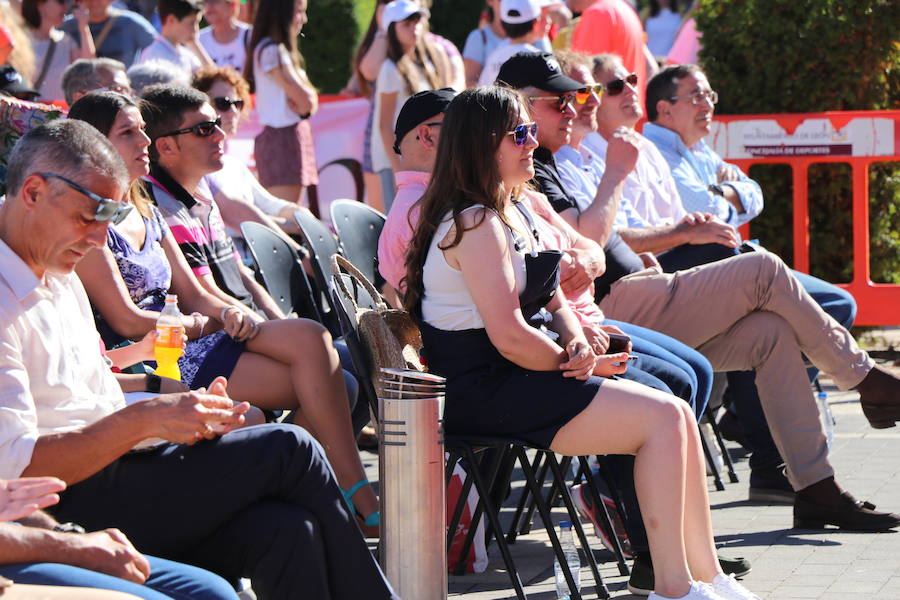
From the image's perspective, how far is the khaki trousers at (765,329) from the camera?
568 cm

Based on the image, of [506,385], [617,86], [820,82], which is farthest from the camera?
[820,82]

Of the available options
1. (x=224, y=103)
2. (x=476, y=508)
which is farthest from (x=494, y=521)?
(x=224, y=103)

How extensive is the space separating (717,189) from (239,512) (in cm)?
453

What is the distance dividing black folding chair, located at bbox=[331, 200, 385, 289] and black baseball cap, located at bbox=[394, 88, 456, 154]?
81cm

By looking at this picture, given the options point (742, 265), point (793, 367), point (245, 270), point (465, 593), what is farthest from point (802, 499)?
point (245, 270)

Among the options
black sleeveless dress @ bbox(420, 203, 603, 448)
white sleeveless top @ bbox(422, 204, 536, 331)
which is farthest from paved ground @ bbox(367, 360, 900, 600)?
white sleeveless top @ bbox(422, 204, 536, 331)

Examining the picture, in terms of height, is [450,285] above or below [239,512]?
above

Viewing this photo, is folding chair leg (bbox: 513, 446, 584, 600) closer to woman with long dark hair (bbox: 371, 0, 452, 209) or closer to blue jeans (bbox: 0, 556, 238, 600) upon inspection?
blue jeans (bbox: 0, 556, 238, 600)

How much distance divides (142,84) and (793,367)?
3309 millimetres

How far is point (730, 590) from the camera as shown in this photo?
4285mm

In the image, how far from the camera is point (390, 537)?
167 inches

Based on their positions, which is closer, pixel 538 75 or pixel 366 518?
pixel 366 518

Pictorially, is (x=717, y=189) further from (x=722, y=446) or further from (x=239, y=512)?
(x=239, y=512)

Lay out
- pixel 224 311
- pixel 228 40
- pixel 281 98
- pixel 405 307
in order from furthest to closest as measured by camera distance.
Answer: pixel 228 40
pixel 281 98
pixel 224 311
pixel 405 307
